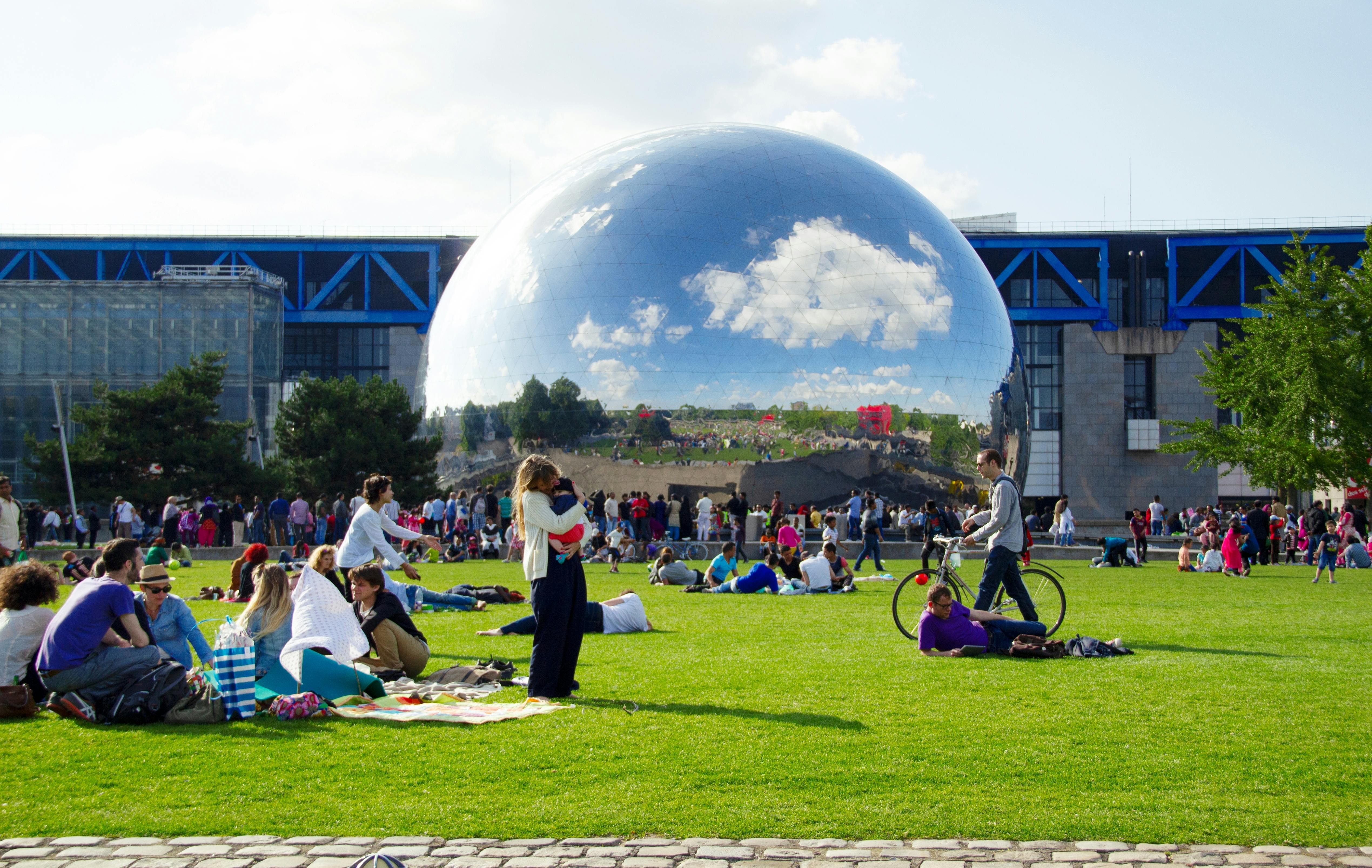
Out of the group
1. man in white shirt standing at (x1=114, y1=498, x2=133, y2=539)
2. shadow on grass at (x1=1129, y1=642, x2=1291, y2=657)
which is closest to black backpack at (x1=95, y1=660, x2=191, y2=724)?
shadow on grass at (x1=1129, y1=642, x2=1291, y2=657)

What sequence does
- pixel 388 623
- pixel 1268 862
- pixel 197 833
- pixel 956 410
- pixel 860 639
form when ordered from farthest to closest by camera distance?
pixel 956 410 < pixel 860 639 < pixel 388 623 < pixel 197 833 < pixel 1268 862

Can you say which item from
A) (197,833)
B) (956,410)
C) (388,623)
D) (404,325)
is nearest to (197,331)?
(404,325)

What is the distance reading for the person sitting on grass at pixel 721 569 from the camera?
695 inches

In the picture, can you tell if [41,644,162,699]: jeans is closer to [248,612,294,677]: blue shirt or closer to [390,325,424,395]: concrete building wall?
[248,612,294,677]: blue shirt

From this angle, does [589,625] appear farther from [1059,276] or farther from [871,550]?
[1059,276]

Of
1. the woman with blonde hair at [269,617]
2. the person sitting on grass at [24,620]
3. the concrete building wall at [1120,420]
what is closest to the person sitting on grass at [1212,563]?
the woman with blonde hair at [269,617]

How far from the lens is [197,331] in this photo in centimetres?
5094

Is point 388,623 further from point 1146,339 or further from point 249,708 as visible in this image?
point 1146,339

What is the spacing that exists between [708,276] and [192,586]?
12.8 meters

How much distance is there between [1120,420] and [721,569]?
46.0 m

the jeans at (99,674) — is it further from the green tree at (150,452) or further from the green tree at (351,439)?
the green tree at (150,452)

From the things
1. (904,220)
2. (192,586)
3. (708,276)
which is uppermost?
(904,220)

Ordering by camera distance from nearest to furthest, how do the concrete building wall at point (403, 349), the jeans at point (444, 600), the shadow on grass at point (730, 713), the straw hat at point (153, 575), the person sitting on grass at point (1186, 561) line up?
the shadow on grass at point (730, 713) < the straw hat at point (153, 575) < the jeans at point (444, 600) < the person sitting on grass at point (1186, 561) < the concrete building wall at point (403, 349)

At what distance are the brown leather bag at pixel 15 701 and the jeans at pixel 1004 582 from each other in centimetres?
781
